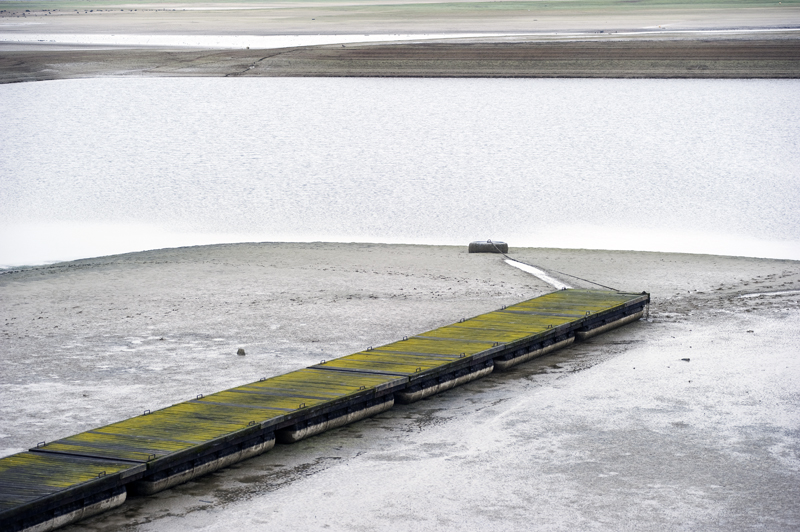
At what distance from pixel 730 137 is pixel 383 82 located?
1511 inches

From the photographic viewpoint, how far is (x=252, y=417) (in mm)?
13203

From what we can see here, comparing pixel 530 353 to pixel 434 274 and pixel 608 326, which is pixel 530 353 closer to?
pixel 608 326

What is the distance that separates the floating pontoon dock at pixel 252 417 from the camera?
36.2 feet

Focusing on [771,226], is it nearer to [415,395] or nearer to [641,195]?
[641,195]

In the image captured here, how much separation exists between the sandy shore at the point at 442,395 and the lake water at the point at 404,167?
581 cm

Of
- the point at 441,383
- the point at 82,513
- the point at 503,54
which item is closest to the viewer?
the point at 82,513

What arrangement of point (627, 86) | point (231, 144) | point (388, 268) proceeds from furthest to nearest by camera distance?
point (627, 86), point (231, 144), point (388, 268)

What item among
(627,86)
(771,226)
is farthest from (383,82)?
(771,226)

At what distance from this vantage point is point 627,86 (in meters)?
81.8

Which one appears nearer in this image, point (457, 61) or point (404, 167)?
point (404, 167)

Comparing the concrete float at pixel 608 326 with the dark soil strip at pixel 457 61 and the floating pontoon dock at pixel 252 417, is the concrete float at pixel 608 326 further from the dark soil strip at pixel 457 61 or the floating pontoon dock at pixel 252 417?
the dark soil strip at pixel 457 61

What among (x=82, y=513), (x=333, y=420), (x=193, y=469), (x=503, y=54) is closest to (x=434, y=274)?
(x=333, y=420)

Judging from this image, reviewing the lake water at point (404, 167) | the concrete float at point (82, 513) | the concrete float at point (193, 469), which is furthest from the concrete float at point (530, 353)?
the lake water at point (404, 167)

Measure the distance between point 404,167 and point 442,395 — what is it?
1227 inches
